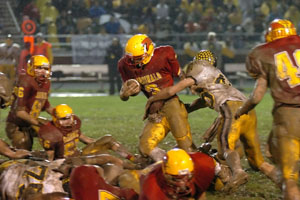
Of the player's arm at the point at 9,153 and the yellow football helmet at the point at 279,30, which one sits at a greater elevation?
the yellow football helmet at the point at 279,30

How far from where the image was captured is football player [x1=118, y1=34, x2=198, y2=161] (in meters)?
6.54

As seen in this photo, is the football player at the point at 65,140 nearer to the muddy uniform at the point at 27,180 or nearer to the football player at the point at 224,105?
the football player at the point at 224,105

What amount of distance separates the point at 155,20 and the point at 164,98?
1521cm

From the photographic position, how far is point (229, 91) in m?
6.46

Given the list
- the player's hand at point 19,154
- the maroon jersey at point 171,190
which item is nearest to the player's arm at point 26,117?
the player's hand at point 19,154

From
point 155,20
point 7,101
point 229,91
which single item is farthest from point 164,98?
point 155,20

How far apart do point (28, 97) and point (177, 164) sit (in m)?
3.63

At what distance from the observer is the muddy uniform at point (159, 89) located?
6.57m

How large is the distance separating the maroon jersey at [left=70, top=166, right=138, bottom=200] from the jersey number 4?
154 cm

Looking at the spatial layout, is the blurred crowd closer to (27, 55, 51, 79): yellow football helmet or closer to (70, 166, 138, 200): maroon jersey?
(27, 55, 51, 79): yellow football helmet

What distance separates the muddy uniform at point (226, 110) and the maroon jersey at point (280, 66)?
1.17 meters

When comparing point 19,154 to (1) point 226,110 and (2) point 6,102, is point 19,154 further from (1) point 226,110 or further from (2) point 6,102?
(1) point 226,110

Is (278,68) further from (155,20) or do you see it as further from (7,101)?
(155,20)

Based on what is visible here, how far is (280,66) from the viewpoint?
5.05 m
